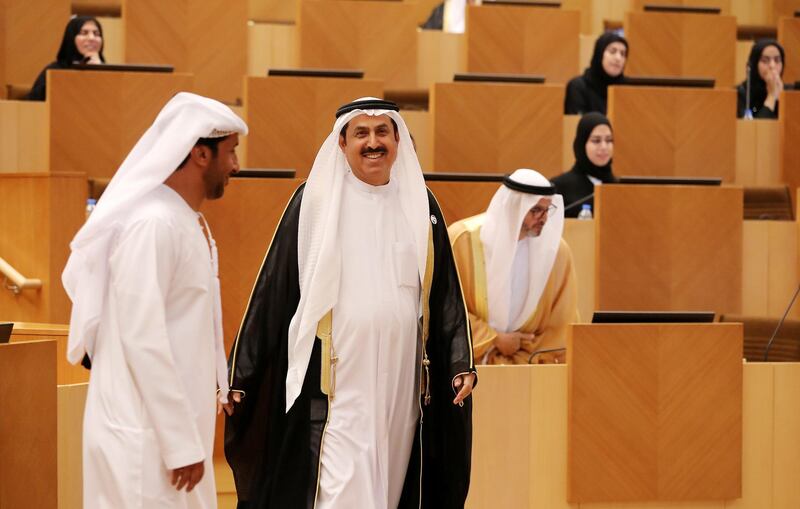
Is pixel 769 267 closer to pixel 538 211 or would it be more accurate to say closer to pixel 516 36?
pixel 538 211

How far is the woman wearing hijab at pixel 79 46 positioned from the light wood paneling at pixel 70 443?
333cm

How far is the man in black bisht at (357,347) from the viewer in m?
3.57

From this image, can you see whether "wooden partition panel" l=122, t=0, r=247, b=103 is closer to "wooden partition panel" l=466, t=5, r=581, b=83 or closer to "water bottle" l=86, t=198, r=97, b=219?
"wooden partition panel" l=466, t=5, r=581, b=83

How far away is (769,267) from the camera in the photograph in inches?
234

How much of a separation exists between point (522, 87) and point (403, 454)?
3.13 meters

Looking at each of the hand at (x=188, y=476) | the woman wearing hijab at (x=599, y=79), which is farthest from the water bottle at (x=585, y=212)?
the hand at (x=188, y=476)

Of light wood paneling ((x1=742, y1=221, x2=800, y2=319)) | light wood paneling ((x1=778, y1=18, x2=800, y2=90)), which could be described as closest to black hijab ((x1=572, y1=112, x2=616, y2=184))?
light wood paneling ((x1=742, y1=221, x2=800, y2=319))

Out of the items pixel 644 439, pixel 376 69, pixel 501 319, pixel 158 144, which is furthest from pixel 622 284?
pixel 158 144

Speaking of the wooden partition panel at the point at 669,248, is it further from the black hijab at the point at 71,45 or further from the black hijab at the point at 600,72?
the black hijab at the point at 71,45

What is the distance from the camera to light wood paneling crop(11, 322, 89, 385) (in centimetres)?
411

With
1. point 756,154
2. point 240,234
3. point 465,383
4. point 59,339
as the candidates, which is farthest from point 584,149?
point 59,339

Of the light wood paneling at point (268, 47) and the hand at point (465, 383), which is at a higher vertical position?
the light wood paneling at point (268, 47)

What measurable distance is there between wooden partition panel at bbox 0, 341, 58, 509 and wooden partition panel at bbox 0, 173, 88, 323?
2.11m

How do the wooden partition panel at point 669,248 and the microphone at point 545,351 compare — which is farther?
the wooden partition panel at point 669,248
